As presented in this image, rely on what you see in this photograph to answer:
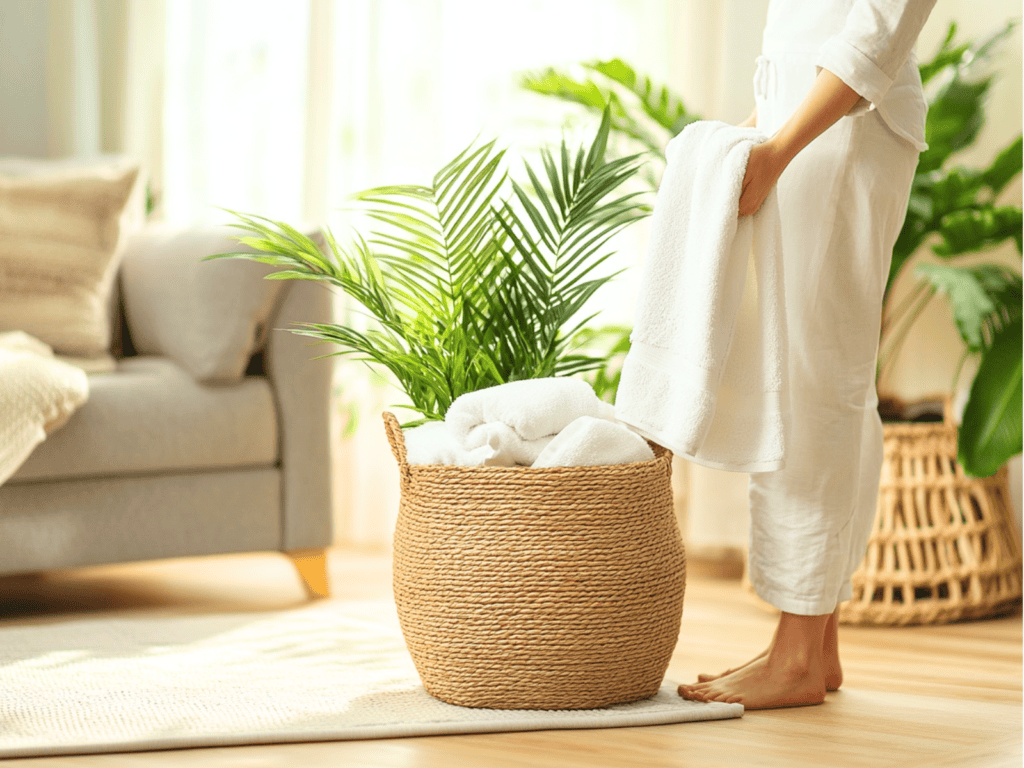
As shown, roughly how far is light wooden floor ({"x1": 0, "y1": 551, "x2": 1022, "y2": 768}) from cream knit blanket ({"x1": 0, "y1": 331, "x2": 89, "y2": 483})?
13.1 inches

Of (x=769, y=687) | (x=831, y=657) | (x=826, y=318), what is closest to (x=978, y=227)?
(x=826, y=318)

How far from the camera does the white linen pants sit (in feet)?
4.47

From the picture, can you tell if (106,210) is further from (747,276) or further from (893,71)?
(893,71)

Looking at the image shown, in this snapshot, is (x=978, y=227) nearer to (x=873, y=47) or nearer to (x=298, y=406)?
(x=873, y=47)

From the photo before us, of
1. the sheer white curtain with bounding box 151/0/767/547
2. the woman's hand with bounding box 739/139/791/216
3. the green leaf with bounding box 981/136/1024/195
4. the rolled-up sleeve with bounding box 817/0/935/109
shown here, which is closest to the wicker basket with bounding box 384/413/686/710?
the woman's hand with bounding box 739/139/791/216

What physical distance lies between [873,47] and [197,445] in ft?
4.09

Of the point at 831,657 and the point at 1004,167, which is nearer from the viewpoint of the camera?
the point at 831,657

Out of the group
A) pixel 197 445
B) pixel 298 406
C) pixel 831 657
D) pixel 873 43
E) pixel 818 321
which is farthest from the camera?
pixel 298 406

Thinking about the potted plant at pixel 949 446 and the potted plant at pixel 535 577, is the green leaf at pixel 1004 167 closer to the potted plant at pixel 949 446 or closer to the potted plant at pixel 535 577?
the potted plant at pixel 949 446

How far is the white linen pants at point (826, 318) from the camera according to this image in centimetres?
136

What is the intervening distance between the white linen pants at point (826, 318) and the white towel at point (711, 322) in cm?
7

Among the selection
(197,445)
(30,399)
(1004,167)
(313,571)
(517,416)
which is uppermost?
(1004,167)

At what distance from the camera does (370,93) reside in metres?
2.80

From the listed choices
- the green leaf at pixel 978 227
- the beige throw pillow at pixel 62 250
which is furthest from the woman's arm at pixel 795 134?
the beige throw pillow at pixel 62 250
